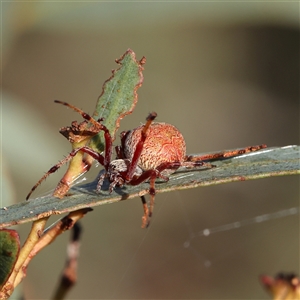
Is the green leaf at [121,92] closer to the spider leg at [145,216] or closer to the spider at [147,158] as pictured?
the spider at [147,158]

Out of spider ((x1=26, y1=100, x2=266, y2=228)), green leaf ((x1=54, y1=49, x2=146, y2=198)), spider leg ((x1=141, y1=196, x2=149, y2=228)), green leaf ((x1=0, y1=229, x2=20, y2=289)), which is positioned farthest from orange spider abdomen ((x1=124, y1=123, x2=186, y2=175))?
green leaf ((x1=0, y1=229, x2=20, y2=289))

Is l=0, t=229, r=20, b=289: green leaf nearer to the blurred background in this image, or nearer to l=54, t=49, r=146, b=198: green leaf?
l=54, t=49, r=146, b=198: green leaf

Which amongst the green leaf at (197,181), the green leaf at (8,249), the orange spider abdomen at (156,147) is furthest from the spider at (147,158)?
the green leaf at (8,249)

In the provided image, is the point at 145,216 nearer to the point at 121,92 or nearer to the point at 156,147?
the point at 156,147

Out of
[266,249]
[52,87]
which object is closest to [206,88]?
[52,87]

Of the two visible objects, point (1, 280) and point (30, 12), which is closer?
point (1, 280)

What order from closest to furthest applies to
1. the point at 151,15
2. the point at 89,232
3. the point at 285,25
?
the point at 151,15, the point at 285,25, the point at 89,232

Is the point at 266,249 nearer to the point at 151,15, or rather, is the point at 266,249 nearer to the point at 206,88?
the point at 206,88
